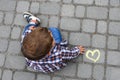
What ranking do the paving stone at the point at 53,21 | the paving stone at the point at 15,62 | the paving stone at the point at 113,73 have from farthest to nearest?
the paving stone at the point at 53,21
the paving stone at the point at 15,62
the paving stone at the point at 113,73

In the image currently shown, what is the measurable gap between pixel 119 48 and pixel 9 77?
1554 millimetres

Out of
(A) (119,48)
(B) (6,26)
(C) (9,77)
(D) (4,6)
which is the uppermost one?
(D) (4,6)

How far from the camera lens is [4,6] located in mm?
4293

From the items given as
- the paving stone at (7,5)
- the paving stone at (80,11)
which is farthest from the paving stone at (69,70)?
the paving stone at (7,5)

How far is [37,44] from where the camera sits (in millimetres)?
3275

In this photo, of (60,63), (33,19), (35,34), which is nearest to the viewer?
(35,34)

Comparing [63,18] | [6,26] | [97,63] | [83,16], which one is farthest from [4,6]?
[97,63]

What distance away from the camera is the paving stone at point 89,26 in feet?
13.2

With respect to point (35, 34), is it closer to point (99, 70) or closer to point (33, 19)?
point (33, 19)

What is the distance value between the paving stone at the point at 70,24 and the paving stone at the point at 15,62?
0.73 m

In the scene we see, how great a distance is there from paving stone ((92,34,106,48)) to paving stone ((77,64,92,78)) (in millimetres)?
309

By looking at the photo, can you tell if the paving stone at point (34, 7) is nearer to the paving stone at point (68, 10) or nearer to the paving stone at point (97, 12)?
the paving stone at point (68, 10)

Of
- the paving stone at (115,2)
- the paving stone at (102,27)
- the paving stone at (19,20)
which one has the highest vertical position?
the paving stone at (115,2)

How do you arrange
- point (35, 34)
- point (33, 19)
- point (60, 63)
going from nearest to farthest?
point (35, 34)
point (60, 63)
point (33, 19)
